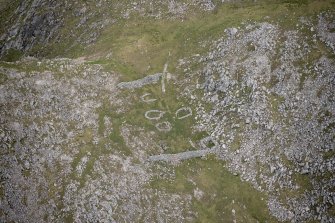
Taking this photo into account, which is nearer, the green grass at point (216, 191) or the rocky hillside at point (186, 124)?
the rocky hillside at point (186, 124)

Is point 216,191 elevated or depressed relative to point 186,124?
depressed

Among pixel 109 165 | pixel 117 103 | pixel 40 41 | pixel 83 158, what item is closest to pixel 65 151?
pixel 83 158

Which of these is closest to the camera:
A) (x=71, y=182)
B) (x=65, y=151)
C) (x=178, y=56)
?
(x=71, y=182)

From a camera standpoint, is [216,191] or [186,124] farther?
[186,124]

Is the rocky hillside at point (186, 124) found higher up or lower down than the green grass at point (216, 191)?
higher up

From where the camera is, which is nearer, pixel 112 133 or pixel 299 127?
pixel 299 127

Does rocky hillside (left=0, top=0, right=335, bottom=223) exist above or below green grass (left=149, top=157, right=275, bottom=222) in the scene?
above

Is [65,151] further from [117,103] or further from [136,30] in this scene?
[136,30]

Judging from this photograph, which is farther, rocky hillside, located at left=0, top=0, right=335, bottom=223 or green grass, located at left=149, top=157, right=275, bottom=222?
green grass, located at left=149, top=157, right=275, bottom=222
